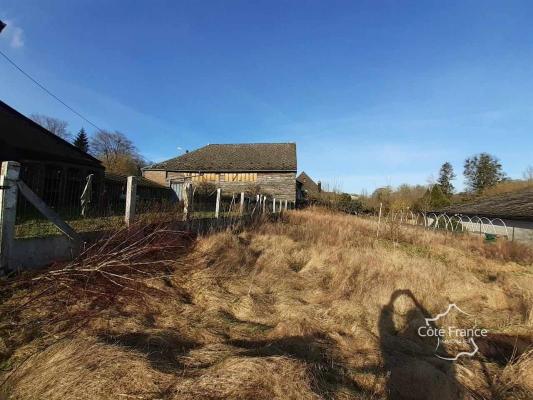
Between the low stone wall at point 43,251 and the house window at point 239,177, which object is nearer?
the low stone wall at point 43,251

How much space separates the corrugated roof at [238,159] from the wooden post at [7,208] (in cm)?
Answer: 2843

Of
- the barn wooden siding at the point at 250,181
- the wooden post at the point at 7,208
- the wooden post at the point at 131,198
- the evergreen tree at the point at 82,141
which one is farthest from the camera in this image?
the evergreen tree at the point at 82,141

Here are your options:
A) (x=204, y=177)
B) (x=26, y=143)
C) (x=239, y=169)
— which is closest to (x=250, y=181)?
(x=239, y=169)

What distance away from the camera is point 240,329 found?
431 centimetres

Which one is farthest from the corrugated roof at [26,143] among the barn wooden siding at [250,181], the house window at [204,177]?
the house window at [204,177]

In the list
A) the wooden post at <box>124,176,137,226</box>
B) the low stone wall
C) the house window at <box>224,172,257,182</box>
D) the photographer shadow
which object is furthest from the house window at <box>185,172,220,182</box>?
the photographer shadow

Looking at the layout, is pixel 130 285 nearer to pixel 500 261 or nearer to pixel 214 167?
pixel 500 261

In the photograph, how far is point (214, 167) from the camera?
112 ft

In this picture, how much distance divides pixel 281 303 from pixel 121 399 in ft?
9.70

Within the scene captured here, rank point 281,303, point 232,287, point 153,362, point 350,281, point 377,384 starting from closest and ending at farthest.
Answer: point 153,362 → point 377,384 → point 281,303 → point 232,287 → point 350,281

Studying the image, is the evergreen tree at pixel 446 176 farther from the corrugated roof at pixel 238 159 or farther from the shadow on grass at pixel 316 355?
the shadow on grass at pixel 316 355

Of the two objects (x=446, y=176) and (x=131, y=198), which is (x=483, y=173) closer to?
(x=446, y=176)

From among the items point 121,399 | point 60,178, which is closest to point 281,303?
point 121,399

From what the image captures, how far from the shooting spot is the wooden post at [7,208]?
433 cm
